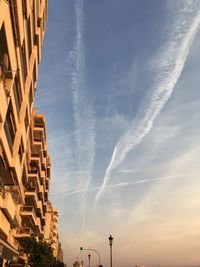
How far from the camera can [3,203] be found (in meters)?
24.3

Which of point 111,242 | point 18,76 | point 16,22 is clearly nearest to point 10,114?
point 18,76

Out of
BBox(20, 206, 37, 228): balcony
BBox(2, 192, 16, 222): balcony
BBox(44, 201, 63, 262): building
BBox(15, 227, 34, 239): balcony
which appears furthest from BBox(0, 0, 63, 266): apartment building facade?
BBox(44, 201, 63, 262): building

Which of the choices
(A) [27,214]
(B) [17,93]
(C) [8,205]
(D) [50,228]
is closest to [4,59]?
(B) [17,93]

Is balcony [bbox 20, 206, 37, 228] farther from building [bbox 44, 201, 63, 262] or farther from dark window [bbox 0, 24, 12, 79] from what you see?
dark window [bbox 0, 24, 12, 79]

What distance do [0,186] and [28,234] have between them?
22301mm

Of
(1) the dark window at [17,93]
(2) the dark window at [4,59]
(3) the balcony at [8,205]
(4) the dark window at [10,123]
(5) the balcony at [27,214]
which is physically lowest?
(3) the balcony at [8,205]

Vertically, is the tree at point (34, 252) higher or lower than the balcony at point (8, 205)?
lower

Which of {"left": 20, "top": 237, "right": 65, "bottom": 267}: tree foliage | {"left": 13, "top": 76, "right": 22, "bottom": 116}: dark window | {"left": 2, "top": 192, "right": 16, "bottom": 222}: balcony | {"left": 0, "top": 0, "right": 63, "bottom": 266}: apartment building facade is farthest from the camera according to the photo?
{"left": 20, "top": 237, "right": 65, "bottom": 267}: tree foliage

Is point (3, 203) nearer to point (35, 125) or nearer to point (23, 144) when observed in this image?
point (23, 144)

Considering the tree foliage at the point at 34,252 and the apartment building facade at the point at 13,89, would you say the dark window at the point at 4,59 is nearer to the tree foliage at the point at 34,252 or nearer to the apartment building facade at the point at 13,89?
the apartment building facade at the point at 13,89

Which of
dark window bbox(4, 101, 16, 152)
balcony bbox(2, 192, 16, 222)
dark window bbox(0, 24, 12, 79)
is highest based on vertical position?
dark window bbox(0, 24, 12, 79)

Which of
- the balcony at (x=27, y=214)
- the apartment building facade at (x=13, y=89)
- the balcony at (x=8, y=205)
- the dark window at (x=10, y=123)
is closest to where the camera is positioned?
the apartment building facade at (x=13, y=89)

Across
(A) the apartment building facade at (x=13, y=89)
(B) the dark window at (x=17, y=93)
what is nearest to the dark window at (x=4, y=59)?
(A) the apartment building facade at (x=13, y=89)

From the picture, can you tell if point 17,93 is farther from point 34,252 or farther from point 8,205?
point 34,252
